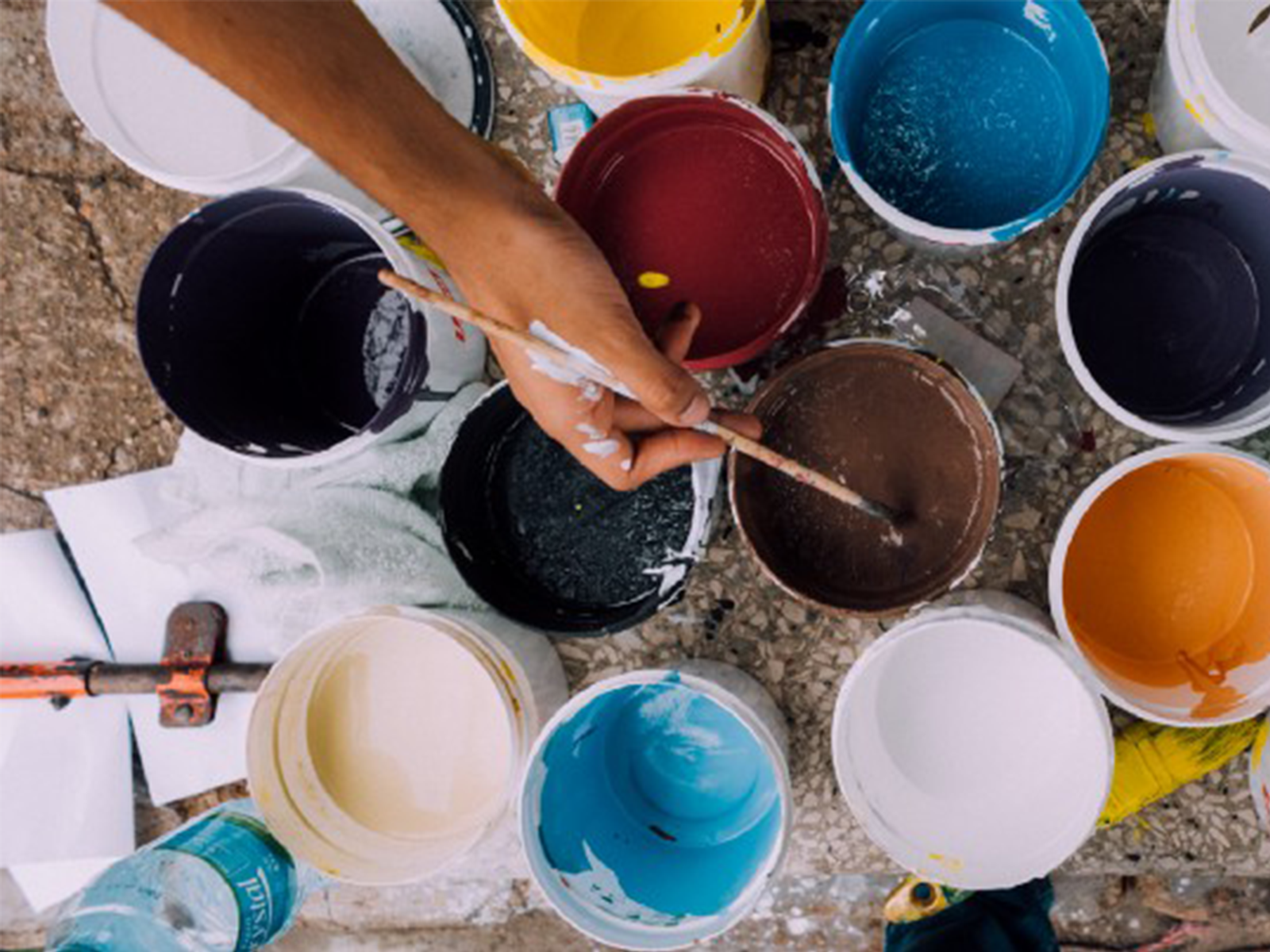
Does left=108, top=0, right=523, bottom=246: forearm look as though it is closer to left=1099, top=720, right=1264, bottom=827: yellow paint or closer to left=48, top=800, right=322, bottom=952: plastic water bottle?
left=48, top=800, right=322, bottom=952: plastic water bottle

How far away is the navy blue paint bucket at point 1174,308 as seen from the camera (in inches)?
54.0

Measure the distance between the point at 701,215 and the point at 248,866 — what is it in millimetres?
1075

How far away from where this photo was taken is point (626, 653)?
60.7 inches

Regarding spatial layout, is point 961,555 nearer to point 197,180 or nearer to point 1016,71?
point 1016,71

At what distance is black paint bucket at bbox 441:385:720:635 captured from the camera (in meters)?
1.41

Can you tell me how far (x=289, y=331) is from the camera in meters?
1.56

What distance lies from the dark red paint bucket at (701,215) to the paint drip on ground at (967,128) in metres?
0.15

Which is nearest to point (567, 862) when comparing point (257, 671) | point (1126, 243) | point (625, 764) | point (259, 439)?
point (625, 764)

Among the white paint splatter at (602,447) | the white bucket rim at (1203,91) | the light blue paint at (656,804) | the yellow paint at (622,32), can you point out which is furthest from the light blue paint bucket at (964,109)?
the light blue paint at (656,804)

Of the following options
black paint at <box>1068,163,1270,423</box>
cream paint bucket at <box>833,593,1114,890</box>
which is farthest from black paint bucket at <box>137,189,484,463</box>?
black paint at <box>1068,163,1270,423</box>

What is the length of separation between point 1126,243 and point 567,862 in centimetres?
108

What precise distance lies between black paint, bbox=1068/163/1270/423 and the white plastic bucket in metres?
0.94

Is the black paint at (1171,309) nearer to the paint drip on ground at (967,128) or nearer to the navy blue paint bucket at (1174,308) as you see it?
the navy blue paint bucket at (1174,308)

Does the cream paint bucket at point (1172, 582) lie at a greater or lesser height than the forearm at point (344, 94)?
lesser
